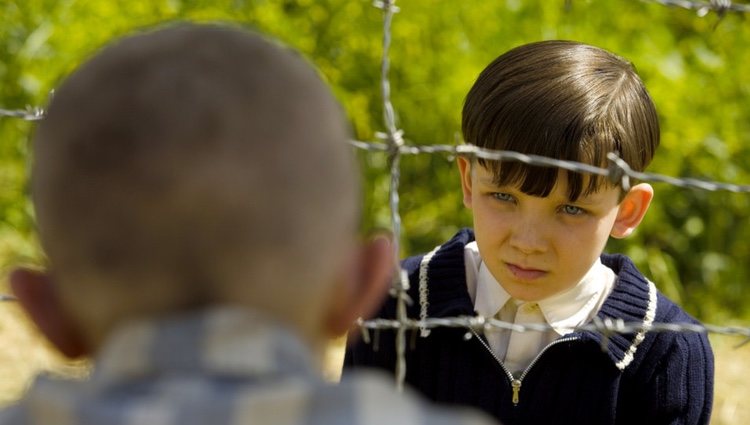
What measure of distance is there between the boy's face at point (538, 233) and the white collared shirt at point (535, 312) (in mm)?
41

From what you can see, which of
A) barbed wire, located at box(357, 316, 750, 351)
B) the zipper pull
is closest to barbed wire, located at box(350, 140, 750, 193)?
barbed wire, located at box(357, 316, 750, 351)

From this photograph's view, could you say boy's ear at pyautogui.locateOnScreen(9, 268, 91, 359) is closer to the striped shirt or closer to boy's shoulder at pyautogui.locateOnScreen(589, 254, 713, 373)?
the striped shirt

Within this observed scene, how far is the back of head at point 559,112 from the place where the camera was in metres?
2.04

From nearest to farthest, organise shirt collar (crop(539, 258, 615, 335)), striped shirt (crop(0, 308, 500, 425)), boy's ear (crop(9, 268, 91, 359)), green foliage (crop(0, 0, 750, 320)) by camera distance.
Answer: striped shirt (crop(0, 308, 500, 425))
boy's ear (crop(9, 268, 91, 359))
shirt collar (crop(539, 258, 615, 335))
green foliage (crop(0, 0, 750, 320))

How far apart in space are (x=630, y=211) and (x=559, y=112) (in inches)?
10.4

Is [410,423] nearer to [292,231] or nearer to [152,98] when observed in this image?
[292,231]

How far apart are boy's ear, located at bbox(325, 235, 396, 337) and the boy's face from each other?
35.6 inches

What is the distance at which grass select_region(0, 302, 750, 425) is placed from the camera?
3719 millimetres

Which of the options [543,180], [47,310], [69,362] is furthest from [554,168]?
[69,362]

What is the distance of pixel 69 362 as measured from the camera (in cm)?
389

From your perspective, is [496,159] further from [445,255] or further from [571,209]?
[445,255]

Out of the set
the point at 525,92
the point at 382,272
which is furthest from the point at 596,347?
the point at 382,272

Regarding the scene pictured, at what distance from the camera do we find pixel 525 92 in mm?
2086

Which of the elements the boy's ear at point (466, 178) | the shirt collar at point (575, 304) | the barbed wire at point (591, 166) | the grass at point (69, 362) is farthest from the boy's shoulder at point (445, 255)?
the grass at point (69, 362)
